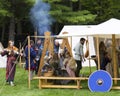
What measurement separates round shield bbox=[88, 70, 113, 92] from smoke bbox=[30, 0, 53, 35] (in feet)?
48.8

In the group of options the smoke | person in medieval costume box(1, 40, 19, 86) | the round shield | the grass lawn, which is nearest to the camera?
the grass lawn

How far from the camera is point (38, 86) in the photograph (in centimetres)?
1460

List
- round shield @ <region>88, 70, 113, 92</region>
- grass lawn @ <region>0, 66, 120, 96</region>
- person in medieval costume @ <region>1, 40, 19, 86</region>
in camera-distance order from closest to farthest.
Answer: grass lawn @ <region>0, 66, 120, 96</region>
round shield @ <region>88, 70, 113, 92</region>
person in medieval costume @ <region>1, 40, 19, 86</region>

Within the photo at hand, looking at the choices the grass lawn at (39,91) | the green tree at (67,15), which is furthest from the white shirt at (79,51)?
the green tree at (67,15)

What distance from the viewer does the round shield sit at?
13.3 m

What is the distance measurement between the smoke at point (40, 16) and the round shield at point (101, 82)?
48.8 ft

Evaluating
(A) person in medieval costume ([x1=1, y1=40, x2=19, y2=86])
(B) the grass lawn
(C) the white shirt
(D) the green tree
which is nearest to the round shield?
(B) the grass lawn

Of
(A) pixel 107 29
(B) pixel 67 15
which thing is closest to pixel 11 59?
(A) pixel 107 29

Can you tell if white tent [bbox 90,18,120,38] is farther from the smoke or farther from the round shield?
the smoke

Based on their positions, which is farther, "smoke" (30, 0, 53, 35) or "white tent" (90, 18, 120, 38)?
"smoke" (30, 0, 53, 35)

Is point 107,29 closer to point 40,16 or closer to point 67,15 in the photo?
point 67,15

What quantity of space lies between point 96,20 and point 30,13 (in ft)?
16.1

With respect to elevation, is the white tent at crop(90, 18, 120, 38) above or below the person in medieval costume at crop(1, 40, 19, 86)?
above

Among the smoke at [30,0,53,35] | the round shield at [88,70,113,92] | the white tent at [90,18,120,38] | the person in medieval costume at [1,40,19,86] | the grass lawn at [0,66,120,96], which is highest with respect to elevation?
the smoke at [30,0,53,35]
